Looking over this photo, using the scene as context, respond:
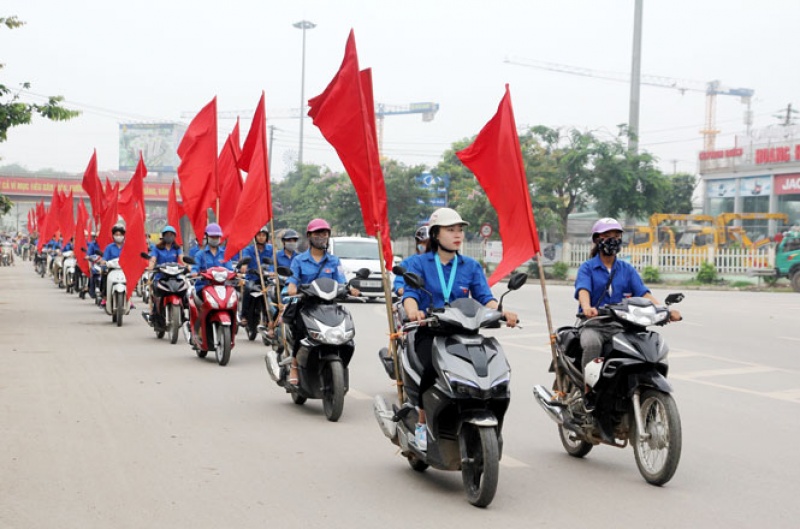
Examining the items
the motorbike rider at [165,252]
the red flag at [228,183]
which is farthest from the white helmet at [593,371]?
the motorbike rider at [165,252]

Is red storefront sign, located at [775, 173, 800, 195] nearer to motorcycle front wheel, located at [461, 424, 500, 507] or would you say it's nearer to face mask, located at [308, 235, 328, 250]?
face mask, located at [308, 235, 328, 250]

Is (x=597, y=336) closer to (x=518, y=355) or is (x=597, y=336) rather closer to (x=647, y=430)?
(x=647, y=430)

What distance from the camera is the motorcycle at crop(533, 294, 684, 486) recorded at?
226 inches

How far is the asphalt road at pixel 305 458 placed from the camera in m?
5.21

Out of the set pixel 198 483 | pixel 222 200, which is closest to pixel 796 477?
pixel 198 483

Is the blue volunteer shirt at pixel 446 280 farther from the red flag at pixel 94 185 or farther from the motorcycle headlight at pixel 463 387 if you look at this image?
the red flag at pixel 94 185

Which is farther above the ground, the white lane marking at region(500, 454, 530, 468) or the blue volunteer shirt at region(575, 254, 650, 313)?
the blue volunteer shirt at region(575, 254, 650, 313)

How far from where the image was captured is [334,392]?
8.05m

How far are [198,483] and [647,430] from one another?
2707 mm

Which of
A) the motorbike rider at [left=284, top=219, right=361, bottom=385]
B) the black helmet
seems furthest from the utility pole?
the motorbike rider at [left=284, top=219, right=361, bottom=385]

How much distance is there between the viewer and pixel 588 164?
41906 millimetres

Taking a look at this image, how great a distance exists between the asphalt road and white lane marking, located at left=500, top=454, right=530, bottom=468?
0.05 ft

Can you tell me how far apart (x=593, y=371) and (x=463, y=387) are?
123 cm

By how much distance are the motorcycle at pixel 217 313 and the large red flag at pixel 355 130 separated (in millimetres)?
4211
